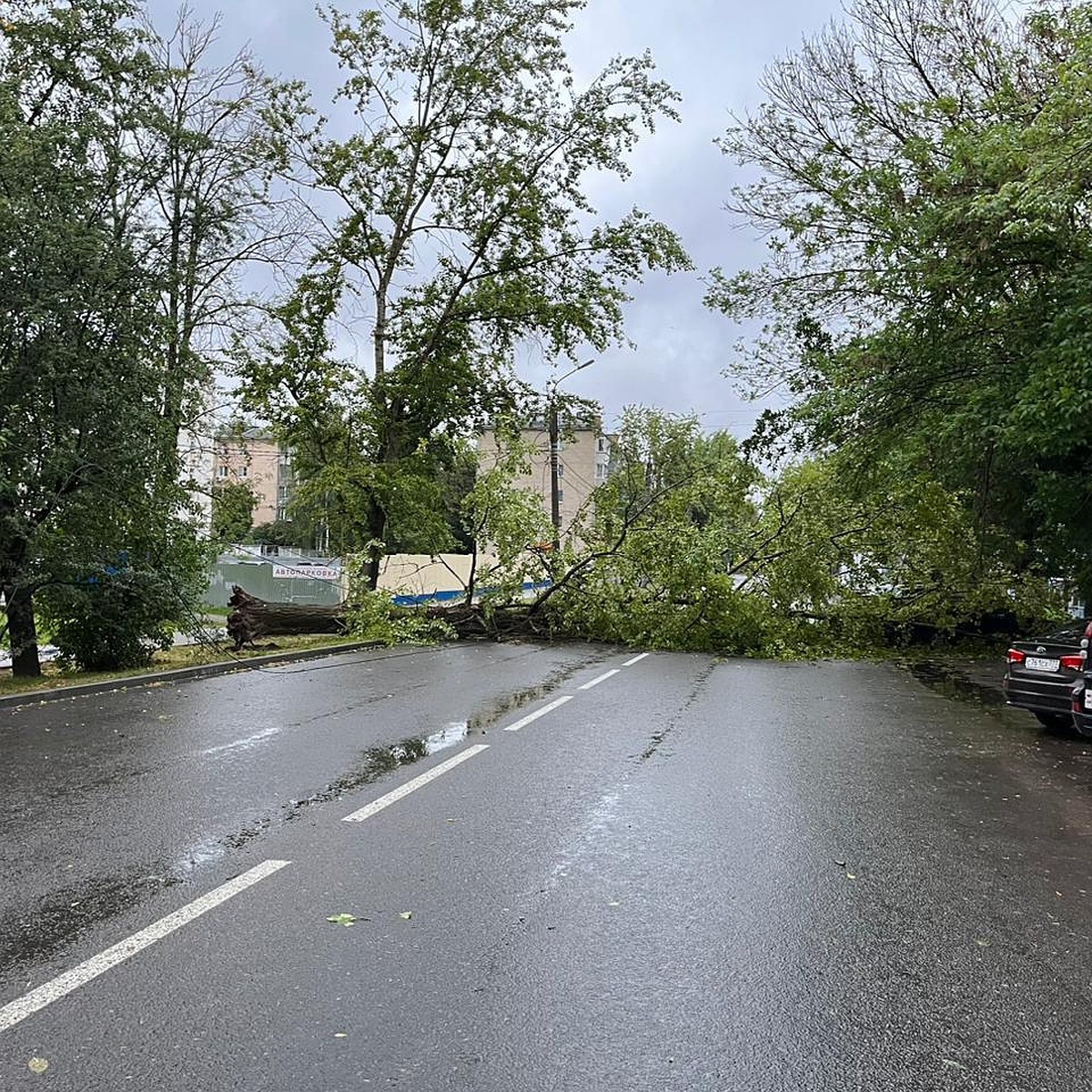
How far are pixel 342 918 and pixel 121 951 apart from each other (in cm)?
94

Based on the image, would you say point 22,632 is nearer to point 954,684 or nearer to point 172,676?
point 172,676

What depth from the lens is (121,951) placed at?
4055mm

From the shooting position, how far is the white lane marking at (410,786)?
6375mm

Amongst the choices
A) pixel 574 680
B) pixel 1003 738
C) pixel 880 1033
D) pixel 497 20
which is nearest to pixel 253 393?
pixel 497 20

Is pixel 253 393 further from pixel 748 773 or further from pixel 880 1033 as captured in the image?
pixel 880 1033

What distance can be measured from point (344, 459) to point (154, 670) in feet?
39.7

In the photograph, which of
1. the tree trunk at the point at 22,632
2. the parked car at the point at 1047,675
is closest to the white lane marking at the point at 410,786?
the parked car at the point at 1047,675

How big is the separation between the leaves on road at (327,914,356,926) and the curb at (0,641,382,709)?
8.72 m

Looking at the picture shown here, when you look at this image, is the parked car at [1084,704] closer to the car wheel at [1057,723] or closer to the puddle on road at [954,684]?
the car wheel at [1057,723]

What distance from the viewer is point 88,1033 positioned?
3334 mm

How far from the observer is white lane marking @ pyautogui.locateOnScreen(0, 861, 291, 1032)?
3.53m

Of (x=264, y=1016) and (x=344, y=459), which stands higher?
(x=344, y=459)

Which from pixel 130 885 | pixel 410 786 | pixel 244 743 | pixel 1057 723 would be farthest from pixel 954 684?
pixel 130 885

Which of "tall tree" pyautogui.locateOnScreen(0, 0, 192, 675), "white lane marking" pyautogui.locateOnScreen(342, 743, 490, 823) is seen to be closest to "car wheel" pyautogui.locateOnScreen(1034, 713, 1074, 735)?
"white lane marking" pyautogui.locateOnScreen(342, 743, 490, 823)
